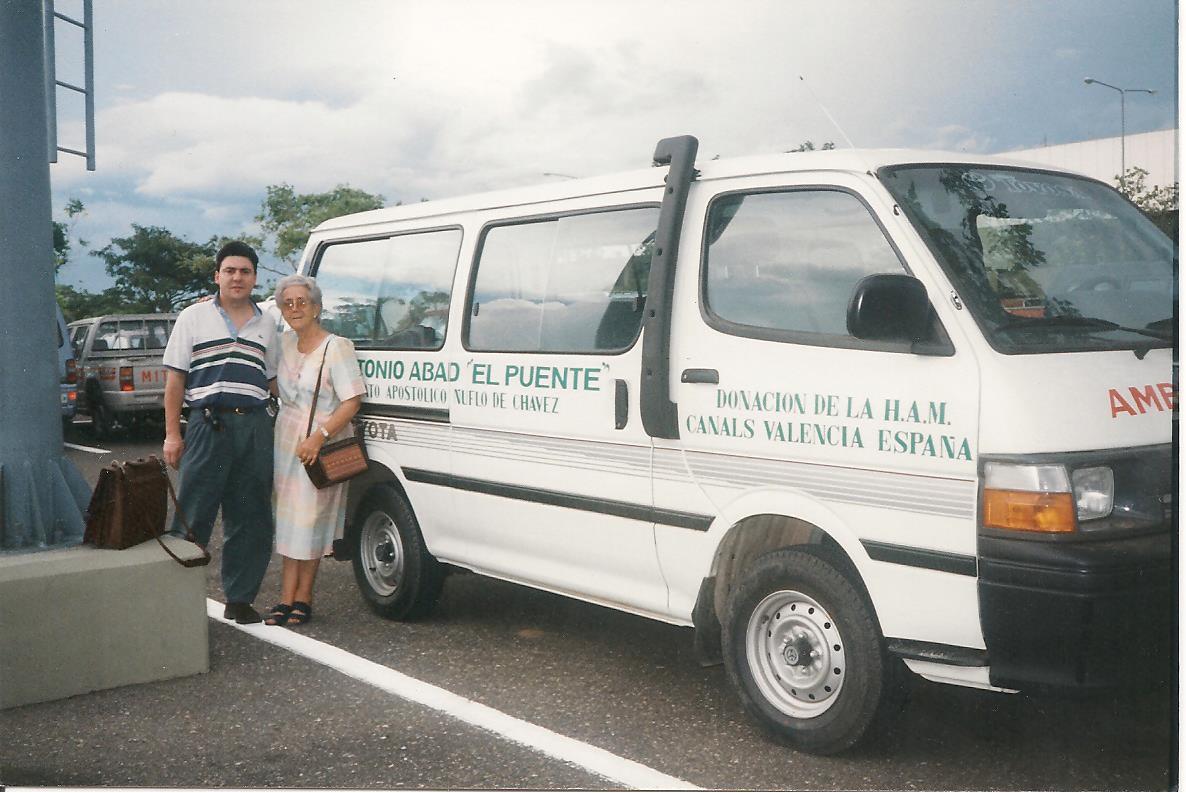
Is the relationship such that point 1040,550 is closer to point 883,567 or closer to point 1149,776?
point 883,567

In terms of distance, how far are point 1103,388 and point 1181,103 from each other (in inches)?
40.4

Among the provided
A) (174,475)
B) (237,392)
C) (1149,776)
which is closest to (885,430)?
(1149,776)

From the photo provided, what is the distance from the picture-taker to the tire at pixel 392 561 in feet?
18.7

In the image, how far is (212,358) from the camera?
18.2ft

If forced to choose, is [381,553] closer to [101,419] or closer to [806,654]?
[806,654]

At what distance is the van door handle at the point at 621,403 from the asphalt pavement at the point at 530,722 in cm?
108

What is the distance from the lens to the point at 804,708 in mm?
3971

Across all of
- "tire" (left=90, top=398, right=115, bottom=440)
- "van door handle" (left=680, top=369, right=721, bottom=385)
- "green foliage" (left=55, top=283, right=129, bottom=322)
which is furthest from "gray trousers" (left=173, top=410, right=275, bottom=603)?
"green foliage" (left=55, top=283, right=129, bottom=322)

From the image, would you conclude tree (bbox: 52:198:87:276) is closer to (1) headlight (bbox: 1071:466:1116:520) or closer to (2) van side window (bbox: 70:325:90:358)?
(2) van side window (bbox: 70:325:90:358)

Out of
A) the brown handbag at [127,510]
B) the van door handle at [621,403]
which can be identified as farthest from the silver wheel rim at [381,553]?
the van door handle at [621,403]

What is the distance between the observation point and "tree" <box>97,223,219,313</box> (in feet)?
58.1

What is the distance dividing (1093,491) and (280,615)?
392 centimetres

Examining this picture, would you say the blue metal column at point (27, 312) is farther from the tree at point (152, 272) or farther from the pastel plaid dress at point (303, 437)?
the tree at point (152, 272)

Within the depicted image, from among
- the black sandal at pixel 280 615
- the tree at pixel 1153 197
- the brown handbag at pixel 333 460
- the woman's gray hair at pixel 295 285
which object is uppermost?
the tree at pixel 1153 197
